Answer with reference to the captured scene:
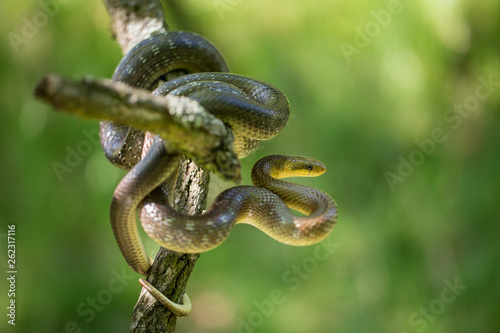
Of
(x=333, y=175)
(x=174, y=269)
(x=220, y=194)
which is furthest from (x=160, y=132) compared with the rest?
(x=333, y=175)

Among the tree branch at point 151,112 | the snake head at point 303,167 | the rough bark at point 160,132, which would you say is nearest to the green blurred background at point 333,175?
the snake head at point 303,167

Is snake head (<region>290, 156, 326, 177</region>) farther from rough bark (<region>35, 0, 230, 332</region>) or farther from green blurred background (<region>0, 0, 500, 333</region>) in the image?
green blurred background (<region>0, 0, 500, 333</region>)

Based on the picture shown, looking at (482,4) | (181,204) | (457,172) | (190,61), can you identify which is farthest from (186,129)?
(482,4)

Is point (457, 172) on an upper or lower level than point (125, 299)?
upper

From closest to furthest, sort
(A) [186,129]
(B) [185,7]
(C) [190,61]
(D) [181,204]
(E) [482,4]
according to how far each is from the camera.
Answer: (A) [186,129] → (D) [181,204] → (C) [190,61] → (E) [482,4] → (B) [185,7]

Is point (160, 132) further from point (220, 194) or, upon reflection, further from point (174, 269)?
point (174, 269)

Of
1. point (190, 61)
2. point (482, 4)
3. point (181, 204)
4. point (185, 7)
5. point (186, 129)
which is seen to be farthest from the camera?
point (185, 7)

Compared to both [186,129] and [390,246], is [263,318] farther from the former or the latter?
[186,129]
